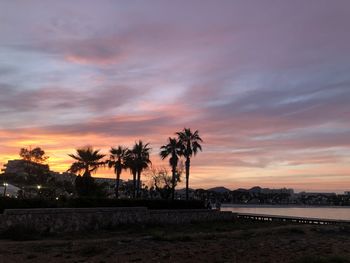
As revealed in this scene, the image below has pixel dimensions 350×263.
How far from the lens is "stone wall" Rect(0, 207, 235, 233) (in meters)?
35.2

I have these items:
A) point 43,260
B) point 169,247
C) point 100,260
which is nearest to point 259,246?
point 169,247

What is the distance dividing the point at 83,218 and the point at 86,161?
24977mm

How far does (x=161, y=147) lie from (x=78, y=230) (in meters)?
35.8

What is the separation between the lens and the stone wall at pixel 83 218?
35.2 meters

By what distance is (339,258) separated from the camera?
61.6 feet

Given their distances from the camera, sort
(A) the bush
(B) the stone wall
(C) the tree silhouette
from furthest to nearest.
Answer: (C) the tree silhouette
(A) the bush
(B) the stone wall

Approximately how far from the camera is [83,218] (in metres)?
40.2

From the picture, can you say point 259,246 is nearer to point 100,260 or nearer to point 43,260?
point 100,260

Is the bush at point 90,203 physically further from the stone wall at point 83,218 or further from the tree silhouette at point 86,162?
the tree silhouette at point 86,162

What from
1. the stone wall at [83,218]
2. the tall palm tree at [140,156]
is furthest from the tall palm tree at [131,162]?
the stone wall at [83,218]

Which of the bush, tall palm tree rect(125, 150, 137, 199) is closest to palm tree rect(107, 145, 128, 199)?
tall palm tree rect(125, 150, 137, 199)

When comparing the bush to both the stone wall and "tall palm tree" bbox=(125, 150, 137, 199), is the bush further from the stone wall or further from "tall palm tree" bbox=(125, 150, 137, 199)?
"tall palm tree" bbox=(125, 150, 137, 199)

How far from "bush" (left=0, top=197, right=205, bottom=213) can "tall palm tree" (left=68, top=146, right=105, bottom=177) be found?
51.5 ft

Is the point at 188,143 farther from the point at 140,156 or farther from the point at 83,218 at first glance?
the point at 83,218
